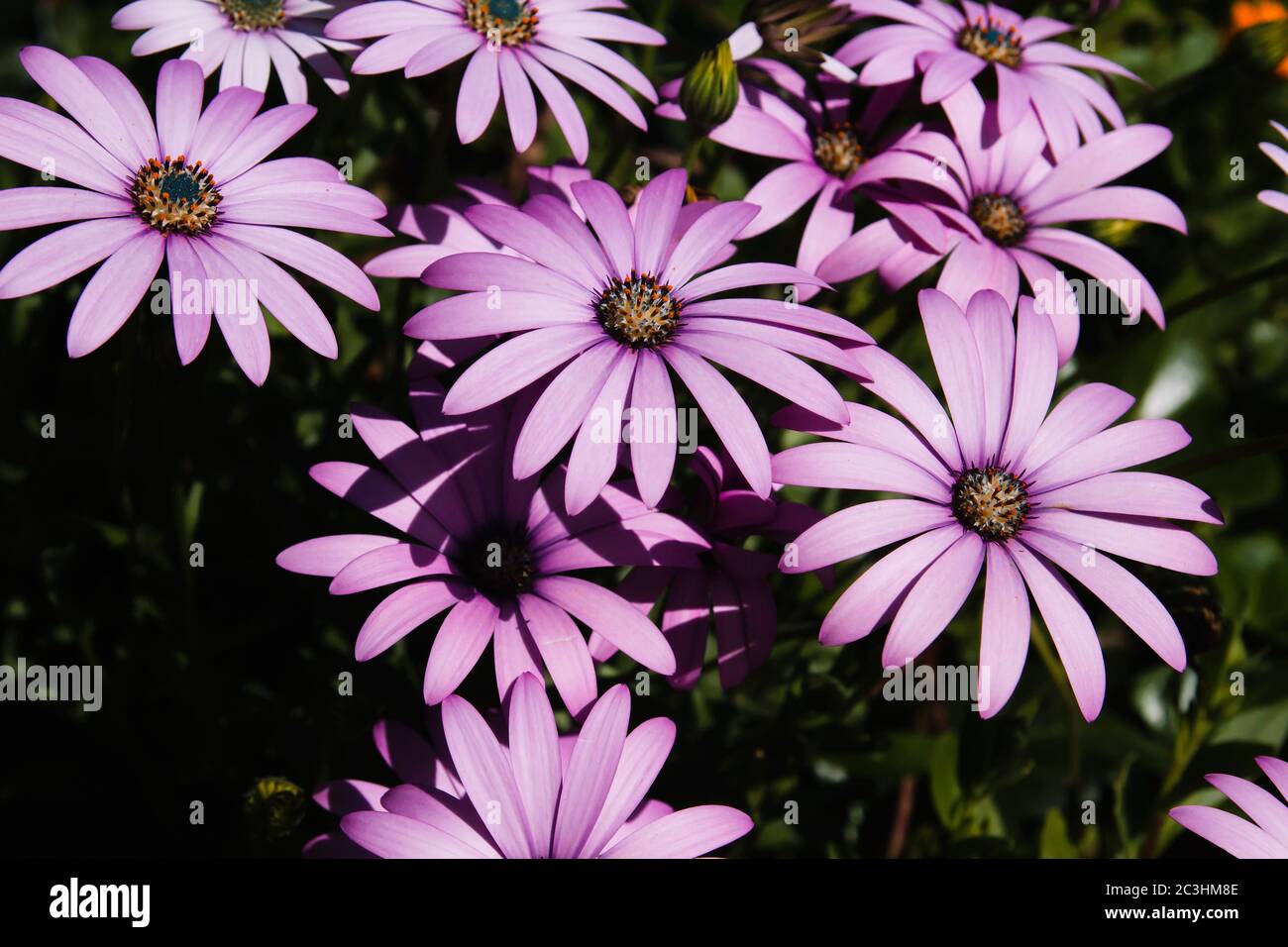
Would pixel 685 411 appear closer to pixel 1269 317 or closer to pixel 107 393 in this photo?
pixel 107 393

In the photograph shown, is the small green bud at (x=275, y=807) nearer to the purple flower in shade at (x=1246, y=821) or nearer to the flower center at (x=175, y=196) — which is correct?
the flower center at (x=175, y=196)

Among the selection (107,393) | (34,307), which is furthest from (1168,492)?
(34,307)

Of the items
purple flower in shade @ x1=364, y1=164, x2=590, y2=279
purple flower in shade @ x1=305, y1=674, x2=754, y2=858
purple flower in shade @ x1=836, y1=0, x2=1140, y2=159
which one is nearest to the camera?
purple flower in shade @ x1=305, y1=674, x2=754, y2=858

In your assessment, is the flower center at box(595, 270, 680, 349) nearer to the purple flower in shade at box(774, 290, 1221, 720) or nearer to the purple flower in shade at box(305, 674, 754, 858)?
the purple flower in shade at box(774, 290, 1221, 720)

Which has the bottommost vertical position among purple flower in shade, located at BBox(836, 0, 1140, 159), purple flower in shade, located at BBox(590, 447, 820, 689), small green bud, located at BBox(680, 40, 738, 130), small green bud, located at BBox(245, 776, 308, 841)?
small green bud, located at BBox(245, 776, 308, 841)

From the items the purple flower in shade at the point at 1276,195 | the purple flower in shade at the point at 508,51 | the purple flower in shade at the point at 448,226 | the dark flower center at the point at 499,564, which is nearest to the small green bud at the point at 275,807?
the dark flower center at the point at 499,564

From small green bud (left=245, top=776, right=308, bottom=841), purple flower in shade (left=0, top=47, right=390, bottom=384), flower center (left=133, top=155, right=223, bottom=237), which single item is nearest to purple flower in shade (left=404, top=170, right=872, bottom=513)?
purple flower in shade (left=0, top=47, right=390, bottom=384)

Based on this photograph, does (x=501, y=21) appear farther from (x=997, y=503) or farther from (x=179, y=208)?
(x=997, y=503)
